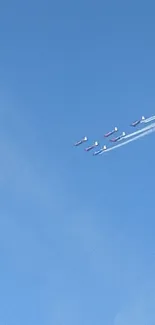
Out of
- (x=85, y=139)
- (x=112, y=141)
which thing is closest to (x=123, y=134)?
(x=112, y=141)

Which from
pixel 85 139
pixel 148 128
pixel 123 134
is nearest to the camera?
pixel 148 128

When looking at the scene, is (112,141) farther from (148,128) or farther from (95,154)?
(148,128)

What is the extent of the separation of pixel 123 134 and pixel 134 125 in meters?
4.92

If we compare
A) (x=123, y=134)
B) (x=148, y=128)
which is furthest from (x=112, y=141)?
(x=148, y=128)

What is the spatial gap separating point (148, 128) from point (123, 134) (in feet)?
38.8

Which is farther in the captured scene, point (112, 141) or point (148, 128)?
point (112, 141)

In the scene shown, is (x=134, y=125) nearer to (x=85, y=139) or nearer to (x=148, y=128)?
(x=148, y=128)

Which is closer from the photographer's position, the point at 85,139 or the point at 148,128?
the point at 148,128

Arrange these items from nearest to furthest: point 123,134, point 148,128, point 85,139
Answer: point 148,128, point 123,134, point 85,139

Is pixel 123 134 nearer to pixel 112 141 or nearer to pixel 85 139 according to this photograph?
pixel 112 141

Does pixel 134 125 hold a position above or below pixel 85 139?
below

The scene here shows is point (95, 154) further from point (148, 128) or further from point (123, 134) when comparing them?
point (148, 128)

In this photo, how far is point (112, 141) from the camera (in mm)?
150625

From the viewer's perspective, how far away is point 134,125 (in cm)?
14375
